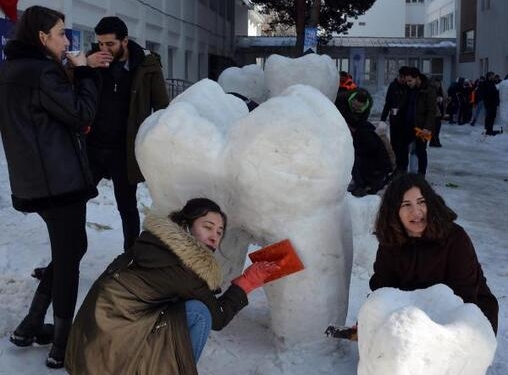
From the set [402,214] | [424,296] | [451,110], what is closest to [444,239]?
[402,214]

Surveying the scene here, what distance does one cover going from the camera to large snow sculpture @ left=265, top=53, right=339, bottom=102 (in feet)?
16.1

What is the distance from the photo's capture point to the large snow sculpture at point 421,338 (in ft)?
7.32

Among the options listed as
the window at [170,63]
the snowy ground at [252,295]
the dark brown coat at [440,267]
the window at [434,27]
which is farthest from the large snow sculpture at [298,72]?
the window at [434,27]

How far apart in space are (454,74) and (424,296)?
31.1 meters

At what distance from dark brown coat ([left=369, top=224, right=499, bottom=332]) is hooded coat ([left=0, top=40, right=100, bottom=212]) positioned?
1438 mm

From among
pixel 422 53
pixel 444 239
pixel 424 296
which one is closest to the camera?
pixel 424 296

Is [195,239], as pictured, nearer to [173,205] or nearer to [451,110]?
[173,205]

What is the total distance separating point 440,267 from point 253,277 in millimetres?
805

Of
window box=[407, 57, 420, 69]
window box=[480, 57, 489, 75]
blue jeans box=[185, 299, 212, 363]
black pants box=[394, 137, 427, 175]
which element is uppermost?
window box=[407, 57, 420, 69]

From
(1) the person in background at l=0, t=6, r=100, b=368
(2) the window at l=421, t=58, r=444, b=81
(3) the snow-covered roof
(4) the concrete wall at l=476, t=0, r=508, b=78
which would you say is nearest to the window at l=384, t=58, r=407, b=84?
(3) the snow-covered roof

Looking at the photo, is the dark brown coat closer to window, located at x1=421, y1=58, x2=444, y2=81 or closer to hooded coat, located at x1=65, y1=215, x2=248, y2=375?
hooded coat, located at x1=65, y1=215, x2=248, y2=375

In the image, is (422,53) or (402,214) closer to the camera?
(402,214)

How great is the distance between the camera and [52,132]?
296 centimetres

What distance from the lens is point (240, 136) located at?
119 inches
